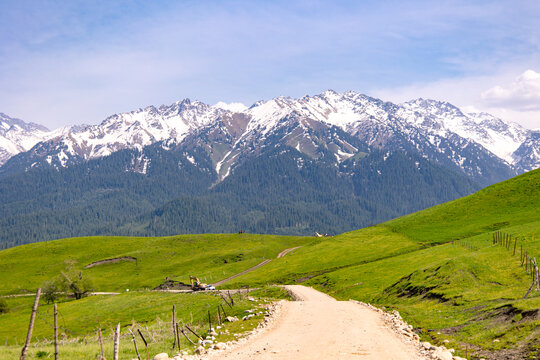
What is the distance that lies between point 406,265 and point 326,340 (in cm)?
5219

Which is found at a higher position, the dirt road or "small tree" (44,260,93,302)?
the dirt road

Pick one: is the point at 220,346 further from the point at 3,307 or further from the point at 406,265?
the point at 3,307

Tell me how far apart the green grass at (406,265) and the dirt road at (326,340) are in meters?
4.41

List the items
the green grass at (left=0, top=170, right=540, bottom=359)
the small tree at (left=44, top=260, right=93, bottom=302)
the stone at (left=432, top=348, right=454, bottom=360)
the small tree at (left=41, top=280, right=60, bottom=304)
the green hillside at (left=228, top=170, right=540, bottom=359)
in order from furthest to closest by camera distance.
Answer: the small tree at (left=44, top=260, right=93, bottom=302)
the small tree at (left=41, top=280, right=60, bottom=304)
the green grass at (left=0, top=170, right=540, bottom=359)
the green hillside at (left=228, top=170, right=540, bottom=359)
the stone at (left=432, top=348, right=454, bottom=360)

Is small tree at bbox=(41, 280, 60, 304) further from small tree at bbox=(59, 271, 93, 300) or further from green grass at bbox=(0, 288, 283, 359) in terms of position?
green grass at bbox=(0, 288, 283, 359)

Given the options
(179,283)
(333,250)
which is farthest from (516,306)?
(179,283)

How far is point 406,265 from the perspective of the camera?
79312mm

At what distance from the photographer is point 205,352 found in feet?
101

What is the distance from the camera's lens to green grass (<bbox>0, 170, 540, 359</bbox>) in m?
35.4

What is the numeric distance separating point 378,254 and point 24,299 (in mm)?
101830

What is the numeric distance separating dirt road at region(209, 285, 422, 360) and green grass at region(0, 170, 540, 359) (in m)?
4.41

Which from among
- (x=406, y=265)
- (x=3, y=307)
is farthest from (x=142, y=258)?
(x=406, y=265)

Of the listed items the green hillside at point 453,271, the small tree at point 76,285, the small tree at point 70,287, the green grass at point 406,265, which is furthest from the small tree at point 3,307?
the green hillside at point 453,271

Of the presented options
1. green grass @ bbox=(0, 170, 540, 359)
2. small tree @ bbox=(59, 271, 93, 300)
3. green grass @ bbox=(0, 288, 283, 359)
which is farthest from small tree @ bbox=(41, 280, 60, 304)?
green grass @ bbox=(0, 170, 540, 359)
